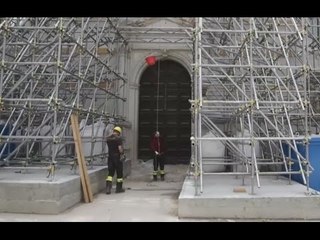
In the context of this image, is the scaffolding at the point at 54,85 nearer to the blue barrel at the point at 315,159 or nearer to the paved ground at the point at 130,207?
the paved ground at the point at 130,207

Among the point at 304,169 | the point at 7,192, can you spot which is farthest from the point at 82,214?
the point at 304,169

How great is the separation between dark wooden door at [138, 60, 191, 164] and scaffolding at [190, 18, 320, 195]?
2146 millimetres

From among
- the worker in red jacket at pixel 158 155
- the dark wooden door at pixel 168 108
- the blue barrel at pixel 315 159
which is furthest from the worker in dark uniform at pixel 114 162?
the dark wooden door at pixel 168 108

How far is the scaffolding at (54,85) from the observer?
8.34m

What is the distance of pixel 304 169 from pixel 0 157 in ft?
22.5

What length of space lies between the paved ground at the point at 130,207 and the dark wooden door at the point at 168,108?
11.3 ft

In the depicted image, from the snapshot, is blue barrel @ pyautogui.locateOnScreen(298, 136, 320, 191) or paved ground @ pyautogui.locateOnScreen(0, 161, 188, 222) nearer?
paved ground @ pyautogui.locateOnScreen(0, 161, 188, 222)

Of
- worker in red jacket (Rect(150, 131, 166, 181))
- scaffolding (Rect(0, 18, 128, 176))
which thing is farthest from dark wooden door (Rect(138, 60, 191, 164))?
worker in red jacket (Rect(150, 131, 166, 181))

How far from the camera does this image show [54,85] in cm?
1036

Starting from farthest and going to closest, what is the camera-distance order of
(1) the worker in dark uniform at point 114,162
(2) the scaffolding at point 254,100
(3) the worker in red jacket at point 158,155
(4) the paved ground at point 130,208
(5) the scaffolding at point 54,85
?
1. (3) the worker in red jacket at point 158,155
2. (1) the worker in dark uniform at point 114,162
3. (5) the scaffolding at point 54,85
4. (2) the scaffolding at point 254,100
5. (4) the paved ground at point 130,208

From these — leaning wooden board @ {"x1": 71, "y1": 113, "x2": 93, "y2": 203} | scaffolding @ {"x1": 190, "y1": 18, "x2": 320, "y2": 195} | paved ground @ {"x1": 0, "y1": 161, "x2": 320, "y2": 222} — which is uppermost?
scaffolding @ {"x1": 190, "y1": 18, "x2": 320, "y2": 195}

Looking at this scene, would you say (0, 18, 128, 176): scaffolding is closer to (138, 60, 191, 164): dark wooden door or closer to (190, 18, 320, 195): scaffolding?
(138, 60, 191, 164): dark wooden door

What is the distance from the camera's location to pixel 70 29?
1011cm

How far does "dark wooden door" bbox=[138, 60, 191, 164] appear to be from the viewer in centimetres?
1489
